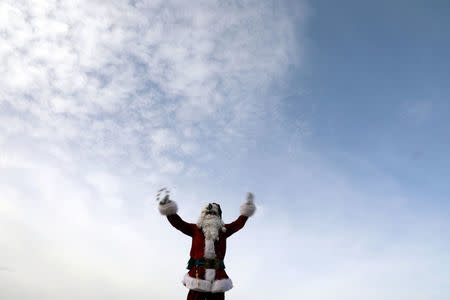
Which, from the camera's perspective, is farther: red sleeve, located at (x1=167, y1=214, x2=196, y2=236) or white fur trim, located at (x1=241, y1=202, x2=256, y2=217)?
white fur trim, located at (x1=241, y1=202, x2=256, y2=217)

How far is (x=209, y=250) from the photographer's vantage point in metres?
7.93

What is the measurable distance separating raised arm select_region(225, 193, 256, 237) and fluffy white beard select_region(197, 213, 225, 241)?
0.88 ft

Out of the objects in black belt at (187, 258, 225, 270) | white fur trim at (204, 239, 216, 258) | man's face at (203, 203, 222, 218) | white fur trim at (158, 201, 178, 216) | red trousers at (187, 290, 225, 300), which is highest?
man's face at (203, 203, 222, 218)

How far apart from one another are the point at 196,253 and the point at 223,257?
2.14 ft

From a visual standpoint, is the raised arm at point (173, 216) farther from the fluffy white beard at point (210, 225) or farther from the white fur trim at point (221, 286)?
the white fur trim at point (221, 286)

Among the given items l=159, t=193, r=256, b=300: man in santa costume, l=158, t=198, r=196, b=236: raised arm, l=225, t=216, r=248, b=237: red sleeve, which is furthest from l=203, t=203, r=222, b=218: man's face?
l=158, t=198, r=196, b=236: raised arm

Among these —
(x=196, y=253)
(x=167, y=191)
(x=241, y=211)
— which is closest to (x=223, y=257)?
(x=196, y=253)

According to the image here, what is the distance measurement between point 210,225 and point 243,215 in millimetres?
1080

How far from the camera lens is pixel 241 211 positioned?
9148 millimetres

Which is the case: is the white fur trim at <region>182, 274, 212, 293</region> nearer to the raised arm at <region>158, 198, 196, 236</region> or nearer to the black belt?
the black belt

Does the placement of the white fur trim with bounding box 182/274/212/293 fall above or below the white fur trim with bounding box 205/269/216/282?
below

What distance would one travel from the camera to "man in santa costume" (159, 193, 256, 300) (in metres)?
7.44

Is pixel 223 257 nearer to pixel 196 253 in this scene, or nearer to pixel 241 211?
pixel 196 253

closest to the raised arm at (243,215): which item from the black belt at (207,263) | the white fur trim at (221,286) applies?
the black belt at (207,263)
